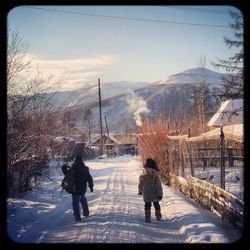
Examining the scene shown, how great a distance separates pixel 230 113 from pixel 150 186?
278 inches

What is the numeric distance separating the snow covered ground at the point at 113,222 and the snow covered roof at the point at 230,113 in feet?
10.9

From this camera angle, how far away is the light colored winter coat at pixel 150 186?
25.7 feet

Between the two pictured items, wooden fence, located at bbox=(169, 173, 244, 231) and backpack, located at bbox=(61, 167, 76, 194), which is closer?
wooden fence, located at bbox=(169, 173, 244, 231)

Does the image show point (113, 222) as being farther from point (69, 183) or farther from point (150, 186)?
point (69, 183)

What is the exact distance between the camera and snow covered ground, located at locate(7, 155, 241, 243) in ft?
17.7

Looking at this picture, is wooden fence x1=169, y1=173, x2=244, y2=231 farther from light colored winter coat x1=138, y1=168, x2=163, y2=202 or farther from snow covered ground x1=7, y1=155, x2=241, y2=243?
light colored winter coat x1=138, y1=168, x2=163, y2=202

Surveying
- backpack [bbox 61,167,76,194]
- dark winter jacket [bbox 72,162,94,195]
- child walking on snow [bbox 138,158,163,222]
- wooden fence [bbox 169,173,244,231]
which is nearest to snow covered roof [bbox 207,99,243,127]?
wooden fence [bbox 169,173,244,231]

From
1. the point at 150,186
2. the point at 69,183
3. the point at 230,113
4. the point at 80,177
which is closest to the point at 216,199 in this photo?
the point at 150,186

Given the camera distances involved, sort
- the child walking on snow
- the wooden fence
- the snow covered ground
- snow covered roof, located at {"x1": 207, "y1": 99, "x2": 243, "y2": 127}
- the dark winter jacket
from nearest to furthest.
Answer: the snow covered ground → the wooden fence → the child walking on snow → the dark winter jacket → snow covered roof, located at {"x1": 207, "y1": 99, "x2": 243, "y2": 127}

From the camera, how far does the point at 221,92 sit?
551 inches

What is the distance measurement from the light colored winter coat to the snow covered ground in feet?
1.36
